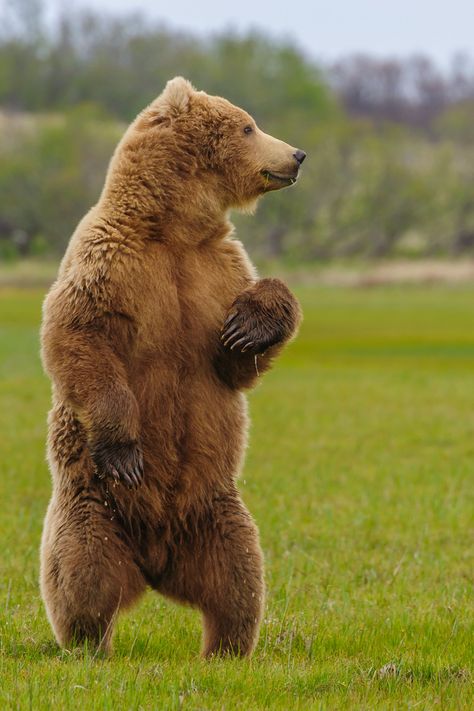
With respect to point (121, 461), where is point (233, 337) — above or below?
above

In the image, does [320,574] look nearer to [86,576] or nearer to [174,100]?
[86,576]

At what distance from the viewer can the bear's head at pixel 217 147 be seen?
540 cm

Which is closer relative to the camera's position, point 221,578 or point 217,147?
point 221,578

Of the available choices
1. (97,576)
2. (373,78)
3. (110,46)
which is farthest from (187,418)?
(373,78)

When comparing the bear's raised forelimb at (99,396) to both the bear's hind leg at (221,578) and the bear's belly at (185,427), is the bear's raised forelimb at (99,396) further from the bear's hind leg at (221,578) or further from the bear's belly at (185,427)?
the bear's hind leg at (221,578)

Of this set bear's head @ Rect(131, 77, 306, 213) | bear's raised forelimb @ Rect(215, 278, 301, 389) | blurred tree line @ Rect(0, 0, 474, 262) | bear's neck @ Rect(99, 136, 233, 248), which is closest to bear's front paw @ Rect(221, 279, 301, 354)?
bear's raised forelimb @ Rect(215, 278, 301, 389)

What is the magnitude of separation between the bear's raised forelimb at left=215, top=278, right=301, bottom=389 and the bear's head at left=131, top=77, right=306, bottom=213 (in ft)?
1.58

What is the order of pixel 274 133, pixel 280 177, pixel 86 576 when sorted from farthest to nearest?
pixel 274 133 → pixel 280 177 → pixel 86 576

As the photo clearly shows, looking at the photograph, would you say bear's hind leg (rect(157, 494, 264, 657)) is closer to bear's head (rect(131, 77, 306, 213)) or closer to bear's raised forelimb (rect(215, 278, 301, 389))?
bear's raised forelimb (rect(215, 278, 301, 389))

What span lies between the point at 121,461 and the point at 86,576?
0.46 meters

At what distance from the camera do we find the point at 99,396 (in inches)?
193

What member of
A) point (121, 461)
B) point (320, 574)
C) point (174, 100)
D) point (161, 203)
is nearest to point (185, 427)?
point (121, 461)

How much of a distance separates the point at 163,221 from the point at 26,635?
1889 mm

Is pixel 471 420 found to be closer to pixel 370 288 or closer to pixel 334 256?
pixel 370 288
